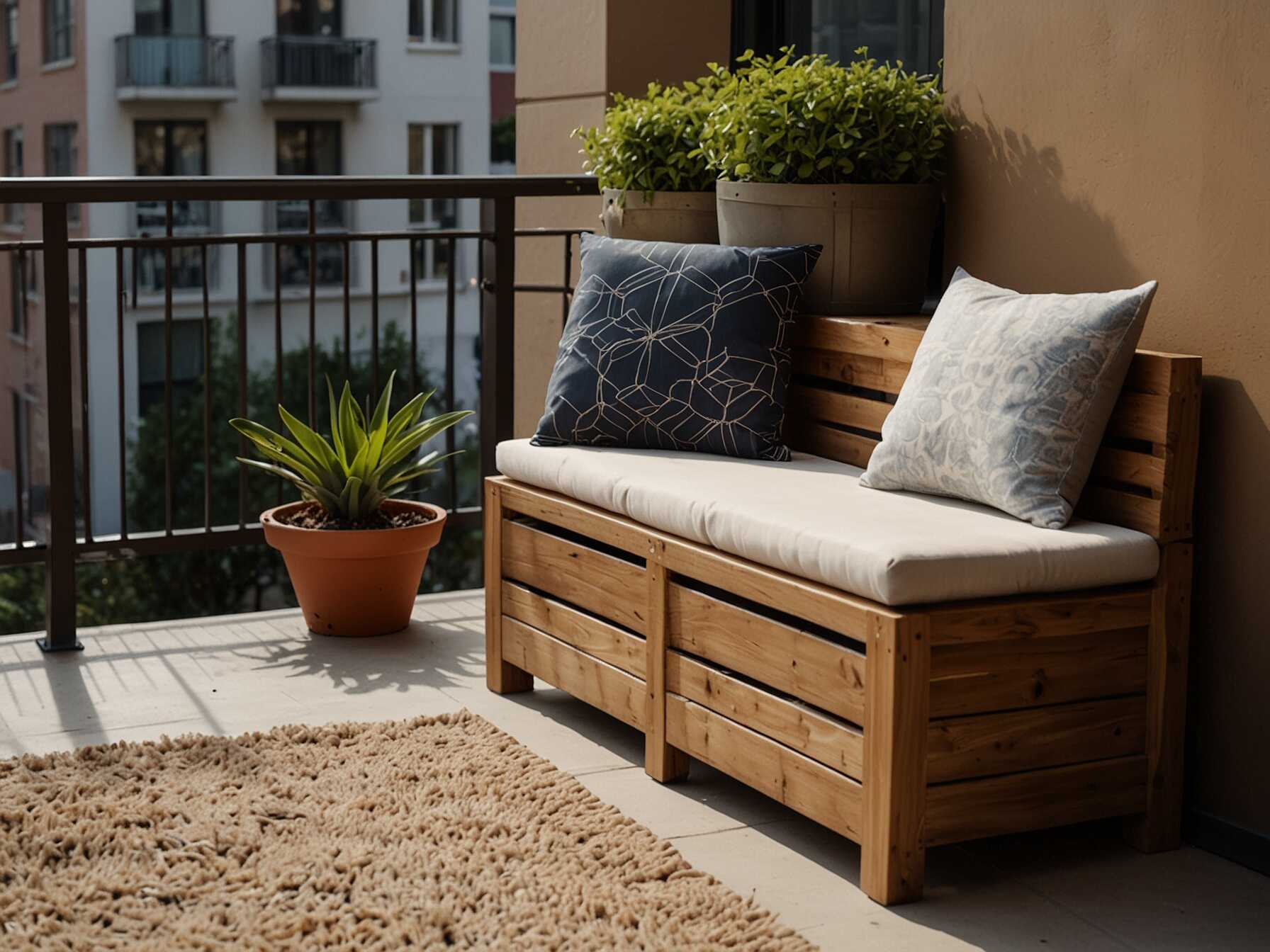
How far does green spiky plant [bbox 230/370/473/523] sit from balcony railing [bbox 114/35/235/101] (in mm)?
15581

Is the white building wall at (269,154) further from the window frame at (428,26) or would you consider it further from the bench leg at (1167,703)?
the bench leg at (1167,703)

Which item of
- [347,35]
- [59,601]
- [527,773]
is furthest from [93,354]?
[527,773]

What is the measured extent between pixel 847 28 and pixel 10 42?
58.4 ft

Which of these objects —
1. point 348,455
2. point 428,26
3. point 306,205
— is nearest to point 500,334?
point 348,455

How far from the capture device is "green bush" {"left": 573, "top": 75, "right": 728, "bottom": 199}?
3.60 meters

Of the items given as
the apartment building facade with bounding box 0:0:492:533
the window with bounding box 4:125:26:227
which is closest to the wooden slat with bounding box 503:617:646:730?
the apartment building facade with bounding box 0:0:492:533

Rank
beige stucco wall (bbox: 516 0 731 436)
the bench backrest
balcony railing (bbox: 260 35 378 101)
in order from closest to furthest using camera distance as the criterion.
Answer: the bench backrest → beige stucco wall (bbox: 516 0 731 436) → balcony railing (bbox: 260 35 378 101)

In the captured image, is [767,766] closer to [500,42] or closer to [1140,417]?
[1140,417]

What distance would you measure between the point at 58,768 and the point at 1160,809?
6.09ft

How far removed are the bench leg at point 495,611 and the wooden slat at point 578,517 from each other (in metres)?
0.04

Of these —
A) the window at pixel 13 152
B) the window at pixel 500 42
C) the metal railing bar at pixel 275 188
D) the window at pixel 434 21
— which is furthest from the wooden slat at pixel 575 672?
the window at pixel 500 42

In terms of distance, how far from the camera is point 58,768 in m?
2.87

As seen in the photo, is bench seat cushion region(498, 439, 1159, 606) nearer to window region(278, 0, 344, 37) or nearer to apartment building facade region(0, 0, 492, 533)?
apartment building facade region(0, 0, 492, 533)

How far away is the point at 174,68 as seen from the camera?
1866 cm
